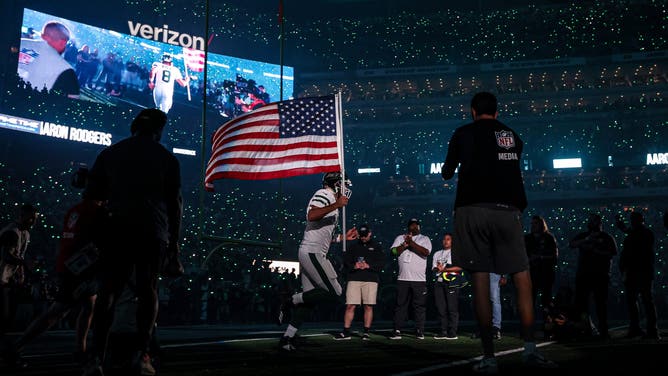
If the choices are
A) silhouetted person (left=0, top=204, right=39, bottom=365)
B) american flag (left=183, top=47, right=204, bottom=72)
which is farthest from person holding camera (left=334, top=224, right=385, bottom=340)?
american flag (left=183, top=47, right=204, bottom=72)

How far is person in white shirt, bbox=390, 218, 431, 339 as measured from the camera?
10.5m

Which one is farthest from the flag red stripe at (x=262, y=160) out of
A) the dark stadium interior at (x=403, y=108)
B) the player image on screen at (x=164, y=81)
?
the player image on screen at (x=164, y=81)

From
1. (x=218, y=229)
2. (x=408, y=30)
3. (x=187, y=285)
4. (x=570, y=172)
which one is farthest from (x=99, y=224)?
(x=408, y=30)

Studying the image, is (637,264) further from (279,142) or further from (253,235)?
(253,235)

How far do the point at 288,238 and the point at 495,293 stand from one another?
24.2 metres

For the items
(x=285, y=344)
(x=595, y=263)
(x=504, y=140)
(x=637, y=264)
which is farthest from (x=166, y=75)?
(x=504, y=140)

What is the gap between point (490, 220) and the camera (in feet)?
14.5

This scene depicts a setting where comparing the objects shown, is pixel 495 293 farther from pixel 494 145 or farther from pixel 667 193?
pixel 667 193

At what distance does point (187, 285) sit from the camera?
18.1m

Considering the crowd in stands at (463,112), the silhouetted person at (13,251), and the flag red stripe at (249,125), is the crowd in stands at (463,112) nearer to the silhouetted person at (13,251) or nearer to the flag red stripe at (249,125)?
the flag red stripe at (249,125)

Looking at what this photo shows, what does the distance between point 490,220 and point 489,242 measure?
16 cm

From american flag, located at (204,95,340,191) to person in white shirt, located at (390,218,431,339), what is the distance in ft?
7.24

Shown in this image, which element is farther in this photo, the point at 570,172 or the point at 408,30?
the point at 408,30

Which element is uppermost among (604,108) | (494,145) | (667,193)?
(604,108)
